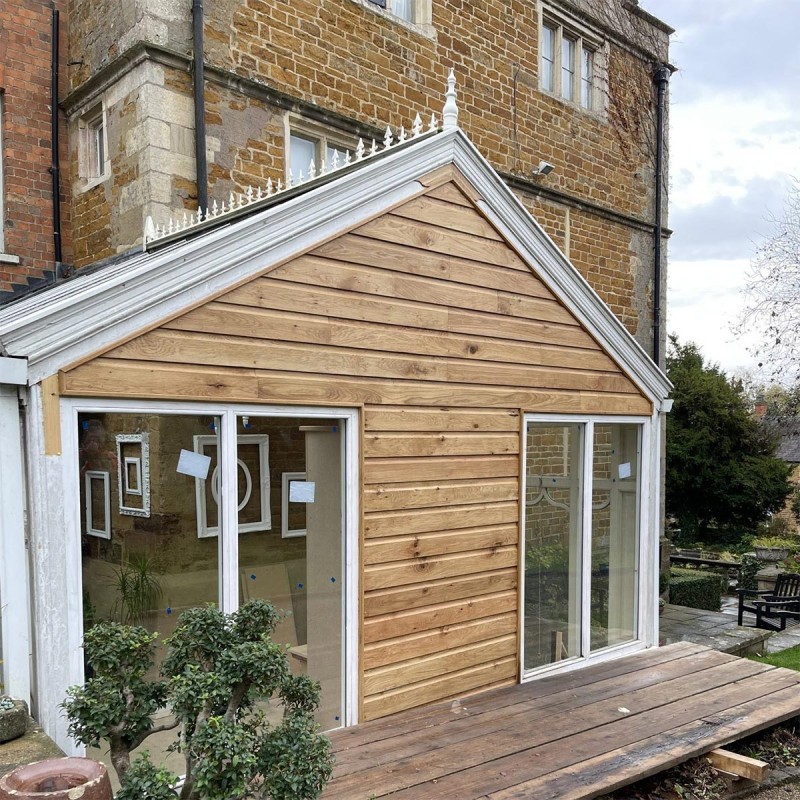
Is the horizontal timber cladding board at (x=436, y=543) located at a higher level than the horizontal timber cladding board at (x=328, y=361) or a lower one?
lower

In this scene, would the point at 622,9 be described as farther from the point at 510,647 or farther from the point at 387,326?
the point at 510,647

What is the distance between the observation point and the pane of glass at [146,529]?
3.53 metres

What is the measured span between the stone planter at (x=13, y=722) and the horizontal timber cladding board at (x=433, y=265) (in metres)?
2.51

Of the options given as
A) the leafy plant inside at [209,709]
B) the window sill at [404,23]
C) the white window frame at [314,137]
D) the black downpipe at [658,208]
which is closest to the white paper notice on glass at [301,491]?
the leafy plant inside at [209,709]

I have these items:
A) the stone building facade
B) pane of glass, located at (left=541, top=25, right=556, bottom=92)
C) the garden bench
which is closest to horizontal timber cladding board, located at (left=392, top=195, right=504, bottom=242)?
the stone building facade

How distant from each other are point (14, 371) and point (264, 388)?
132 centimetres

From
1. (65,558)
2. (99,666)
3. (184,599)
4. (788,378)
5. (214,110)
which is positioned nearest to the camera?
(99,666)

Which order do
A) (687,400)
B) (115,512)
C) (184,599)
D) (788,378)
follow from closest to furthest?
(115,512) → (184,599) → (788,378) → (687,400)

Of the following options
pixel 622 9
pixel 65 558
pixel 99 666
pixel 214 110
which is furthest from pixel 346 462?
pixel 622 9

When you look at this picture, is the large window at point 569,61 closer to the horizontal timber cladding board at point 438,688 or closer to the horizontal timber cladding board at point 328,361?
the horizontal timber cladding board at point 328,361

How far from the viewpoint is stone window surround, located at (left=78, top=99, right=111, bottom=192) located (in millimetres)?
7809

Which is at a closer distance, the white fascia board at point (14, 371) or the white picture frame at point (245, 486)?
the white fascia board at point (14, 371)

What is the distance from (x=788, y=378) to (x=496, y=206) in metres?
15.1

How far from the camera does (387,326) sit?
187 inches
